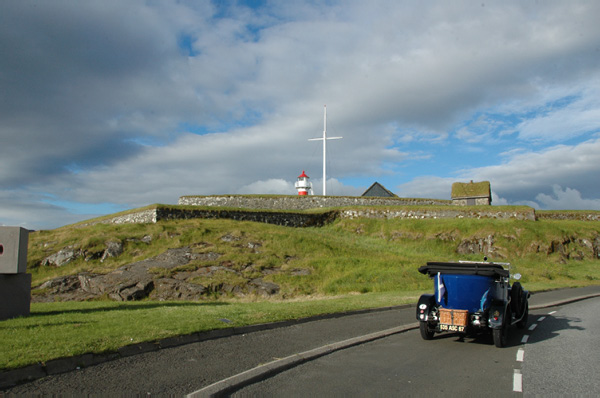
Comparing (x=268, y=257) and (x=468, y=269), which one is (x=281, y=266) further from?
(x=468, y=269)

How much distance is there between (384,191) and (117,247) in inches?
1736

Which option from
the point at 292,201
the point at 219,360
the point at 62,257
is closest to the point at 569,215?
the point at 292,201

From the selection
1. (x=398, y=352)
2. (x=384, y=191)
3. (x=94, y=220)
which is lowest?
(x=398, y=352)

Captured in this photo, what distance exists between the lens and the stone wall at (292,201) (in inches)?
1724

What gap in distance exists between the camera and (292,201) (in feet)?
154

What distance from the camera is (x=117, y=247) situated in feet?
88.0

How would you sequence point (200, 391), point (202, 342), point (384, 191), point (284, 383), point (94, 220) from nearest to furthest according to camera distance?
point (200, 391)
point (284, 383)
point (202, 342)
point (94, 220)
point (384, 191)

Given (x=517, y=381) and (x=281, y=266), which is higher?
(x=281, y=266)

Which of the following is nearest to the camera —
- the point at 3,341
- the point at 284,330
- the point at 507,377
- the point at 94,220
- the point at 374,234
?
the point at 507,377

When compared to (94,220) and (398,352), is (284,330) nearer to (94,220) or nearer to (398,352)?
(398,352)

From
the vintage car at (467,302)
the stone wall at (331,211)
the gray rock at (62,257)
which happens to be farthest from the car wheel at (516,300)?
the stone wall at (331,211)

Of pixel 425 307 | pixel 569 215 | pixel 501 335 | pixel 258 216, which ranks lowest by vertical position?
pixel 501 335

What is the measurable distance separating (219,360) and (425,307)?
17.3 feet

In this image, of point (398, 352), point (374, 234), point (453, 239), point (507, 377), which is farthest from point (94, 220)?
point (507, 377)
